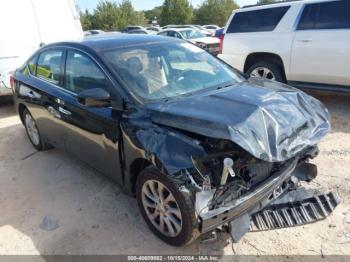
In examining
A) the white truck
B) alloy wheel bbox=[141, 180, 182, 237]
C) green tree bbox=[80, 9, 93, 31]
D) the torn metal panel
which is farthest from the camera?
green tree bbox=[80, 9, 93, 31]

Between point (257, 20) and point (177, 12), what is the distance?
138 ft

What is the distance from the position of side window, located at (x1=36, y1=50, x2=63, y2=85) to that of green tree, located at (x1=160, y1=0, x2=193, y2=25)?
44.0 meters

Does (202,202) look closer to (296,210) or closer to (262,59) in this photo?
(296,210)

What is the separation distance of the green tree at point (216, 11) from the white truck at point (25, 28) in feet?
136

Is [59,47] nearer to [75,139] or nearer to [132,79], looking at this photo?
[75,139]

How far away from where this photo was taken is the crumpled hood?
265cm

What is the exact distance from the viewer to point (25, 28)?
768 cm

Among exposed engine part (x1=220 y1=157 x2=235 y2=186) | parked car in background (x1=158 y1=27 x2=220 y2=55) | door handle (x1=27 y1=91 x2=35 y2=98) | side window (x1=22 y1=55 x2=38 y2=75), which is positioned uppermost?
side window (x1=22 y1=55 x2=38 y2=75)

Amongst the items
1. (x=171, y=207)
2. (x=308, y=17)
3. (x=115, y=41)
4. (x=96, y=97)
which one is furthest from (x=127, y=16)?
(x=171, y=207)

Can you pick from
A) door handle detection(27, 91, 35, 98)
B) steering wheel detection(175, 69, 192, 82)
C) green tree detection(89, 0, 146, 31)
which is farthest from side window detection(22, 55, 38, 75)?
green tree detection(89, 0, 146, 31)

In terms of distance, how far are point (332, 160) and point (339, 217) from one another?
121 centimetres

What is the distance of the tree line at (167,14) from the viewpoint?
146 feet

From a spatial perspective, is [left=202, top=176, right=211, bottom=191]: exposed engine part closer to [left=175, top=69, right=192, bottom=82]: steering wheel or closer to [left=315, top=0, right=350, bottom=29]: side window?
[left=175, top=69, right=192, bottom=82]: steering wheel

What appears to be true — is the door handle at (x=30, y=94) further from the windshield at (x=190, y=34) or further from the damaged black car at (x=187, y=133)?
the windshield at (x=190, y=34)
